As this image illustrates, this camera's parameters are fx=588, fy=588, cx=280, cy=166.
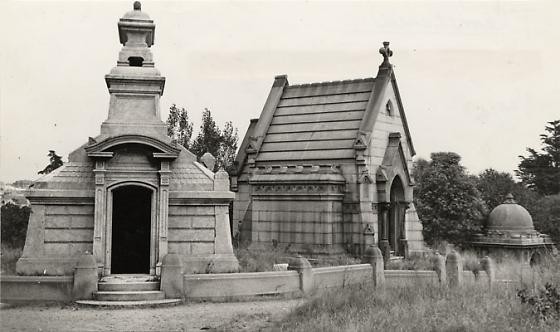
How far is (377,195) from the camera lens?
22.4 metres

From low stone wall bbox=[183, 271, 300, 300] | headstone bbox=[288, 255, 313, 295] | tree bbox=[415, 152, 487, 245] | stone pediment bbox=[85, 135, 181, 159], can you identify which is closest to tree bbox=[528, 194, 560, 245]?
tree bbox=[415, 152, 487, 245]

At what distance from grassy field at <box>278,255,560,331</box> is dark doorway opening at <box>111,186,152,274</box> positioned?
23.8 feet

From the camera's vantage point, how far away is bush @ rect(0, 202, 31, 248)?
2711 centimetres

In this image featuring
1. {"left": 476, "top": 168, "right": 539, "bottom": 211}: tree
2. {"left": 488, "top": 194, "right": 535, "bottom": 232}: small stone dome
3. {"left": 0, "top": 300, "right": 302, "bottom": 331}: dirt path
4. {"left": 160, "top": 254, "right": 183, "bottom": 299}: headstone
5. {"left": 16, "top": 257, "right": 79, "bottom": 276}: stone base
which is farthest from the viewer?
{"left": 476, "top": 168, "right": 539, "bottom": 211}: tree

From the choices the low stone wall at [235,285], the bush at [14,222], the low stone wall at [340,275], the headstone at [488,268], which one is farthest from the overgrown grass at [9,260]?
the headstone at [488,268]

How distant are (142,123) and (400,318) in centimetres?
1013

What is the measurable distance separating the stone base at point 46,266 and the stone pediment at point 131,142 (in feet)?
10.1

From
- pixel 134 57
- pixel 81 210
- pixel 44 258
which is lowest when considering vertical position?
pixel 44 258

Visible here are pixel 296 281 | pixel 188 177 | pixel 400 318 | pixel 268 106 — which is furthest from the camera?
pixel 268 106

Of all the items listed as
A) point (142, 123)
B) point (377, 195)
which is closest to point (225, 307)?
point (142, 123)

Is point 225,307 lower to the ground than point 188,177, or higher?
lower

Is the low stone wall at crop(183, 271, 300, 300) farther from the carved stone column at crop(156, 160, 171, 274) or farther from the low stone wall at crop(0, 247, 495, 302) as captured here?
the carved stone column at crop(156, 160, 171, 274)

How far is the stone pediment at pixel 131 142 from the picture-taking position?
640 inches

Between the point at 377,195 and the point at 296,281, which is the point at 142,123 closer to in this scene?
the point at 296,281
